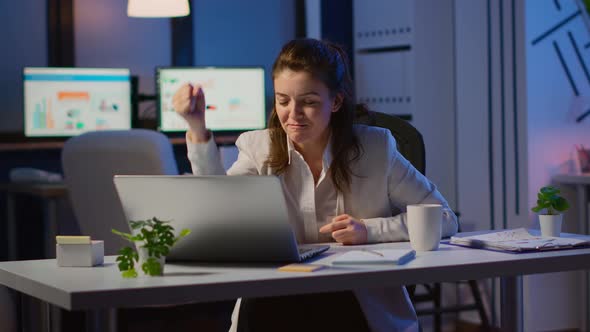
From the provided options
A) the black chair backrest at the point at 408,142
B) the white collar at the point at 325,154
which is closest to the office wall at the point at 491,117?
the black chair backrest at the point at 408,142

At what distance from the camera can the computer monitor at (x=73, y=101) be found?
480 cm

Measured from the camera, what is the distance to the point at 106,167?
388 centimetres

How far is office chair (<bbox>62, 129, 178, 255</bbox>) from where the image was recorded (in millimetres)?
3809

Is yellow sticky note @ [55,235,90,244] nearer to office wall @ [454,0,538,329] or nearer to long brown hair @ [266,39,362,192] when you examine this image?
long brown hair @ [266,39,362,192]

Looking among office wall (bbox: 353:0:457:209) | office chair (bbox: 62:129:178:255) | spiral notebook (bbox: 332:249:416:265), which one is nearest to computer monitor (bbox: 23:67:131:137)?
office chair (bbox: 62:129:178:255)

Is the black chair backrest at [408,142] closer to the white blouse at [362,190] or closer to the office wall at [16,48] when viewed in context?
the white blouse at [362,190]

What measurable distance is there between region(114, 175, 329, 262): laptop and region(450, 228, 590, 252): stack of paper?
39 cm

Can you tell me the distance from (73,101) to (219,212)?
3.26 meters

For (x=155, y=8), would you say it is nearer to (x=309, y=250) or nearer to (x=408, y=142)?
(x=408, y=142)

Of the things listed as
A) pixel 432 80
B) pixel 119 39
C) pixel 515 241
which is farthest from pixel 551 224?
pixel 119 39

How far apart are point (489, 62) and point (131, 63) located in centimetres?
197

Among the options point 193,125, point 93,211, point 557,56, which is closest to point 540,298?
point 557,56

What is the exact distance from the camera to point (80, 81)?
4.88m

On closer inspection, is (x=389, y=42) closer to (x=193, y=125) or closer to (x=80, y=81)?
(x=80, y=81)
